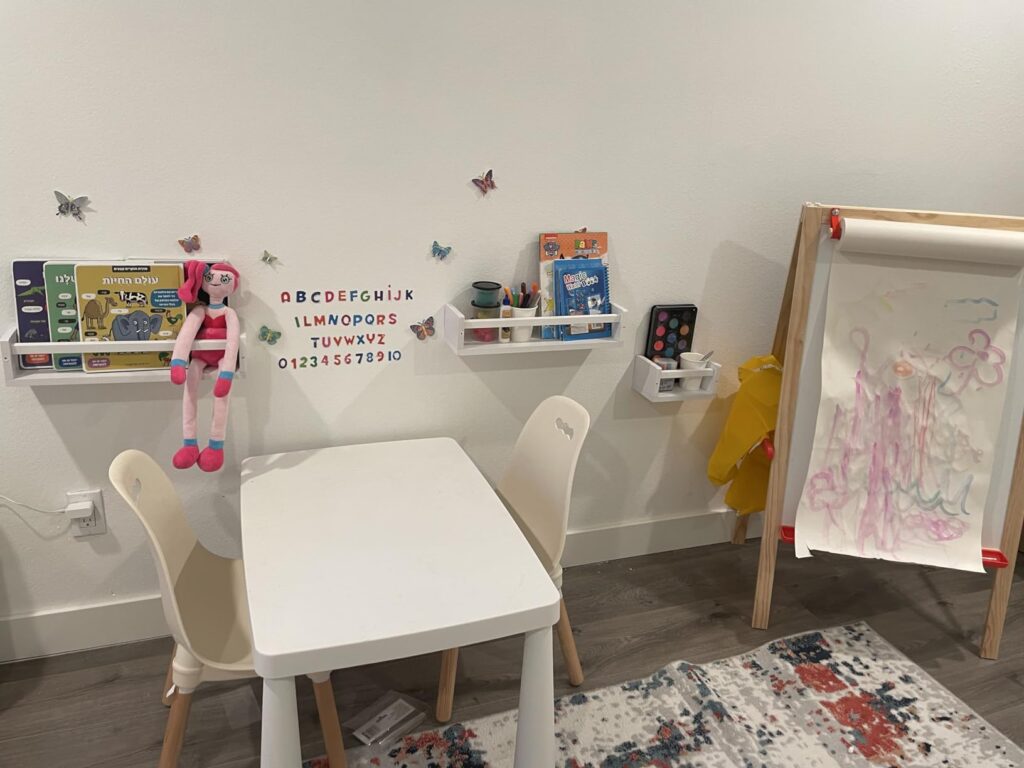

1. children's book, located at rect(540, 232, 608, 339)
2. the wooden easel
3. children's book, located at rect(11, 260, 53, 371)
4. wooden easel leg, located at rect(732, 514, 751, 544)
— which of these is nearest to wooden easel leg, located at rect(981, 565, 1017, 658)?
the wooden easel

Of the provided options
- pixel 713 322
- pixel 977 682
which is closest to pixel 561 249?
pixel 713 322

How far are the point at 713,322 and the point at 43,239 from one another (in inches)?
72.0

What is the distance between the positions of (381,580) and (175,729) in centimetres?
55

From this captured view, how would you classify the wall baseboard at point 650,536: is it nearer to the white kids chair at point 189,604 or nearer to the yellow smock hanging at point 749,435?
the yellow smock hanging at point 749,435

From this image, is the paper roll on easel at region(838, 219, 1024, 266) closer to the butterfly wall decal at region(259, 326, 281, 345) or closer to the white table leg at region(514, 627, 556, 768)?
the white table leg at region(514, 627, 556, 768)

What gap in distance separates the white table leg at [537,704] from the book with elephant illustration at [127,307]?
1.09m

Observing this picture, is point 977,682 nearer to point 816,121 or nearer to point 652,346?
A: point 652,346

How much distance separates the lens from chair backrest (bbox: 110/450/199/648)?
1.36 metres

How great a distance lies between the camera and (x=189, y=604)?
5.23 ft

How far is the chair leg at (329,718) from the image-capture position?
1601mm

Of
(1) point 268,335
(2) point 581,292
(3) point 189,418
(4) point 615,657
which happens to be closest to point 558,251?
(2) point 581,292

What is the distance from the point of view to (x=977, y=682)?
211 cm

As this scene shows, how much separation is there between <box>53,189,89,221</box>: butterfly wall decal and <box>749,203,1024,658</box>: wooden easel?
1.77 meters

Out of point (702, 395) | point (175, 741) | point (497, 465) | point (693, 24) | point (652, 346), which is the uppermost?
point (693, 24)
